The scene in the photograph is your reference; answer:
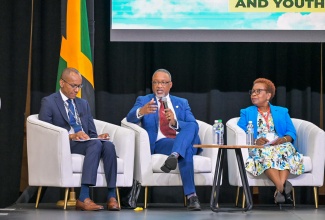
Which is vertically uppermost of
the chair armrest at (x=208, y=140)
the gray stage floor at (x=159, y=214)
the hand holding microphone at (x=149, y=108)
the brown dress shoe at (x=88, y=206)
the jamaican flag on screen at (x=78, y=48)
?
the jamaican flag on screen at (x=78, y=48)

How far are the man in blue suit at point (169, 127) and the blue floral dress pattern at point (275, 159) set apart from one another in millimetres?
490

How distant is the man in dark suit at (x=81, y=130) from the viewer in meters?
5.82

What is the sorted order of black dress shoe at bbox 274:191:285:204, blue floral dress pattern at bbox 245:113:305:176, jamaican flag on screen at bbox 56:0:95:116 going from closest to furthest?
black dress shoe at bbox 274:191:285:204 → blue floral dress pattern at bbox 245:113:305:176 → jamaican flag on screen at bbox 56:0:95:116

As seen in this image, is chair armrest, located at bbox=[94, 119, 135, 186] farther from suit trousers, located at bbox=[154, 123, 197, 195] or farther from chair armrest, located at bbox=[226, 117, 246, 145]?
chair armrest, located at bbox=[226, 117, 246, 145]

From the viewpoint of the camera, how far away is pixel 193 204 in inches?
233

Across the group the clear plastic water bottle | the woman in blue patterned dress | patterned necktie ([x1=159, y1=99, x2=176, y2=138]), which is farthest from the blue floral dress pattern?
patterned necktie ([x1=159, y1=99, x2=176, y2=138])

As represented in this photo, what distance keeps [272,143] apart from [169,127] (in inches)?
34.5

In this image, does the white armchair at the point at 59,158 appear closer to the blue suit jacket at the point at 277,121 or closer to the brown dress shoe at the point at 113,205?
the brown dress shoe at the point at 113,205

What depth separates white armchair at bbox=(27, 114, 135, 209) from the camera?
5840 millimetres

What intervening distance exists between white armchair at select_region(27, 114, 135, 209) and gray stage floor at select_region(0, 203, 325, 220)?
0.24 m

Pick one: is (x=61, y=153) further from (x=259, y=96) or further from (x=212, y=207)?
(x=259, y=96)

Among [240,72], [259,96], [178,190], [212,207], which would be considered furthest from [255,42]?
[212,207]

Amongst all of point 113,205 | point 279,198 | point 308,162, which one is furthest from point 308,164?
point 113,205

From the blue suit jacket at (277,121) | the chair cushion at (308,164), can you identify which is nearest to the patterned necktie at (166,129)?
the blue suit jacket at (277,121)
